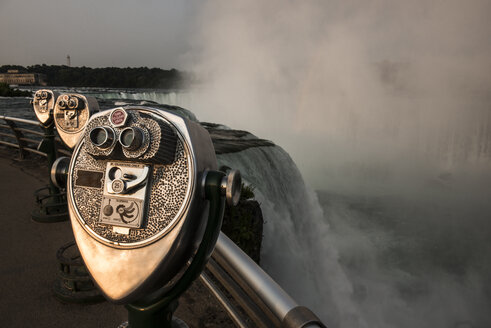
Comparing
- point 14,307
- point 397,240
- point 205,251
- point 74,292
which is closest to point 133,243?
point 205,251

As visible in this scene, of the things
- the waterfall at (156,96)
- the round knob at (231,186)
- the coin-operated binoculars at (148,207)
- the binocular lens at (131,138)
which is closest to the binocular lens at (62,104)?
the coin-operated binoculars at (148,207)

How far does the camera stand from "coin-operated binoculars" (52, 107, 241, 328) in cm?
98

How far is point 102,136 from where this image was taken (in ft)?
3.34

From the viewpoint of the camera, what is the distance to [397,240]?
1769 cm

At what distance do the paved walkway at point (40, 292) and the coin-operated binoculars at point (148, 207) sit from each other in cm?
153

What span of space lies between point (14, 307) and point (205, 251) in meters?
A: 2.17

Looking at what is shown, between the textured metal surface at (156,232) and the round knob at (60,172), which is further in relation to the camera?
the round knob at (60,172)

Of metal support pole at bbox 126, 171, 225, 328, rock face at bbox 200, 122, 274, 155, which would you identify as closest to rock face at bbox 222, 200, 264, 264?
rock face at bbox 200, 122, 274, 155

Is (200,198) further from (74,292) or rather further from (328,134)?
(328,134)

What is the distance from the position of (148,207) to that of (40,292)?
225 centimetres

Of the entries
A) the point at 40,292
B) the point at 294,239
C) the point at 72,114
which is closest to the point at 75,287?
the point at 40,292

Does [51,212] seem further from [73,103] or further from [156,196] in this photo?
[156,196]

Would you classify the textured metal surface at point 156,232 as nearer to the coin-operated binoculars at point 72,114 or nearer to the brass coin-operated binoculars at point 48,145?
the coin-operated binoculars at point 72,114

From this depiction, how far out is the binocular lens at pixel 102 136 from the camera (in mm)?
1000
